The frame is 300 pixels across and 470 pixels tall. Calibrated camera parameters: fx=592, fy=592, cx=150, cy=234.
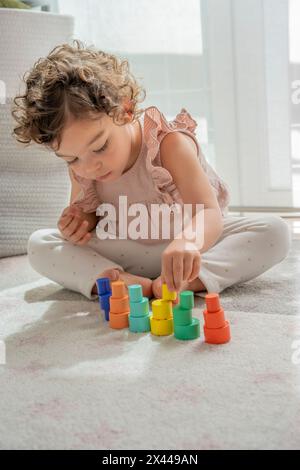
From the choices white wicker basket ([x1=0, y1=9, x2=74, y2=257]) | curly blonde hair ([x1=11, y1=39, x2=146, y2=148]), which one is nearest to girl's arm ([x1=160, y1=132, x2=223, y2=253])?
curly blonde hair ([x1=11, y1=39, x2=146, y2=148])

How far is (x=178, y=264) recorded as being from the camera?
82cm

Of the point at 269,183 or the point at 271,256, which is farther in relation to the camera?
the point at 269,183

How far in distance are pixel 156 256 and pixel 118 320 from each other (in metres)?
0.25

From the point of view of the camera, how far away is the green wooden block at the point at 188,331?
2.91 feet

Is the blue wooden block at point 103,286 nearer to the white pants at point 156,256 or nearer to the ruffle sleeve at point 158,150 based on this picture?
the white pants at point 156,256

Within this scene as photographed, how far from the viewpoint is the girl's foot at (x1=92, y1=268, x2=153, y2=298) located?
1.10 metres

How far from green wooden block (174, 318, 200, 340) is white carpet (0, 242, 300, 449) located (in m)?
0.01

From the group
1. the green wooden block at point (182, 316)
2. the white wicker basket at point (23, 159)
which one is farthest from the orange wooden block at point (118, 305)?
the white wicker basket at point (23, 159)

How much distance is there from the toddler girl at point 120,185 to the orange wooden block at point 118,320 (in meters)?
0.09

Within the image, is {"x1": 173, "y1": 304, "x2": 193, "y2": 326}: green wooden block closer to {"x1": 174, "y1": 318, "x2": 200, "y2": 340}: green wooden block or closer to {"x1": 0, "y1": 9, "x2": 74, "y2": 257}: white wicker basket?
{"x1": 174, "y1": 318, "x2": 200, "y2": 340}: green wooden block

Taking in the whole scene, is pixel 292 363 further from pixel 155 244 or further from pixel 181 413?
pixel 155 244

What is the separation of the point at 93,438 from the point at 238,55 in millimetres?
1348

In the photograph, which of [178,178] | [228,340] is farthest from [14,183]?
[228,340]

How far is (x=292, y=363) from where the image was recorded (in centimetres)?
77
